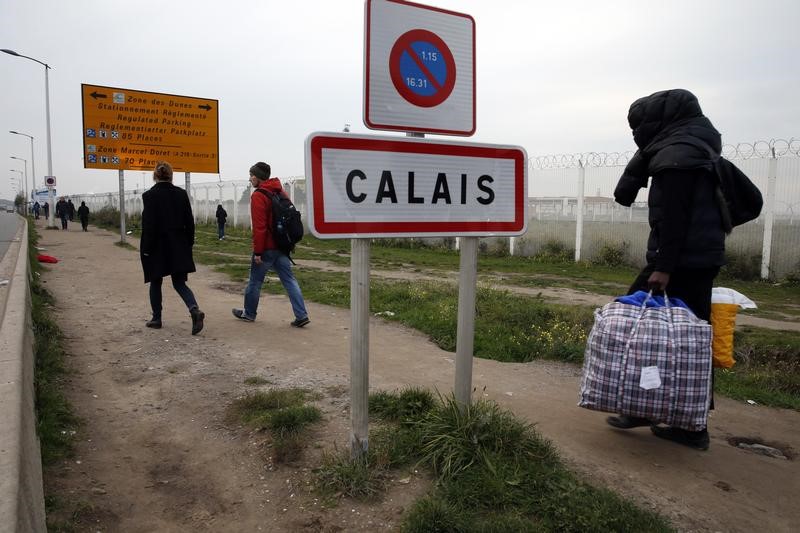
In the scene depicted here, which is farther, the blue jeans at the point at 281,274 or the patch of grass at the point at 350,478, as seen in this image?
the blue jeans at the point at 281,274

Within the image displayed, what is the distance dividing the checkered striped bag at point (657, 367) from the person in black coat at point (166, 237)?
407cm

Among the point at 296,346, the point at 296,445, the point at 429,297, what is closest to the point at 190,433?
the point at 296,445

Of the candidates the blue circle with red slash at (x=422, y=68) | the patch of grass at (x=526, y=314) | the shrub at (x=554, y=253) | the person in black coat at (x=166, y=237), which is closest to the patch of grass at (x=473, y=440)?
the blue circle with red slash at (x=422, y=68)

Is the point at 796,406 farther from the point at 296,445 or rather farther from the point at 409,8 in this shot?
the point at 409,8

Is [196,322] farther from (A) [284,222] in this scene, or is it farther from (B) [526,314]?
→ (B) [526,314]

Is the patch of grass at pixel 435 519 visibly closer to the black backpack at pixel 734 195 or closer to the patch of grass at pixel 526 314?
the black backpack at pixel 734 195

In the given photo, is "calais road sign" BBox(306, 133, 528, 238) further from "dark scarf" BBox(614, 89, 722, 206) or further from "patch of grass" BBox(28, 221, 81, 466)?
"patch of grass" BBox(28, 221, 81, 466)

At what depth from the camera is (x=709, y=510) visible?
2492 mm

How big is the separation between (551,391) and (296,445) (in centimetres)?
203

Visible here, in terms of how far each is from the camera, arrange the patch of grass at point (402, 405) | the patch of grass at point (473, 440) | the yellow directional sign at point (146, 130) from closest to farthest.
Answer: the patch of grass at point (473, 440)
the patch of grass at point (402, 405)
the yellow directional sign at point (146, 130)

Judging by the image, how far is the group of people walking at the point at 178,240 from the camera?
221 inches

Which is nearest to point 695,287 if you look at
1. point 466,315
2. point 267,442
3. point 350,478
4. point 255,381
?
point 466,315

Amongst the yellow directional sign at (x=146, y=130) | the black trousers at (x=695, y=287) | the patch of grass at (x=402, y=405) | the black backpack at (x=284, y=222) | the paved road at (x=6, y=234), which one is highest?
the yellow directional sign at (x=146, y=130)

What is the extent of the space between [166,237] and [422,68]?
393cm
